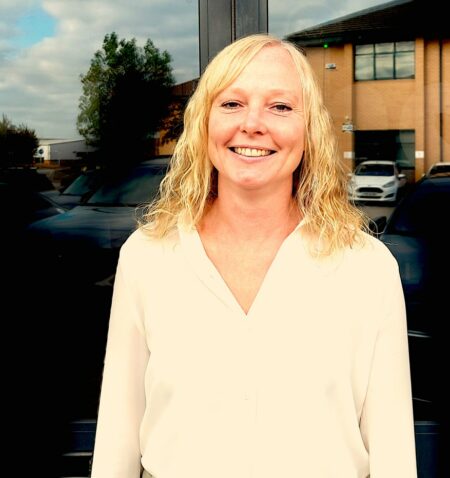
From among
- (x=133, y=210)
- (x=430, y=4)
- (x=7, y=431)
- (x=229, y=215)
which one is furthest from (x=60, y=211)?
(x=430, y=4)

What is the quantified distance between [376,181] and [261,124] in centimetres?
147

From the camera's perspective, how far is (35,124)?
2846mm

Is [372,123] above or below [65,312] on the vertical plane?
above

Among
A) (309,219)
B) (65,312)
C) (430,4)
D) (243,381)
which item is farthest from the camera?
(65,312)

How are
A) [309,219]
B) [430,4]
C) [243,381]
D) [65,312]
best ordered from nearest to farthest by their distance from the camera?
1. [243,381]
2. [309,219]
3. [430,4]
4. [65,312]

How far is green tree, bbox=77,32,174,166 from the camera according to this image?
2811 millimetres

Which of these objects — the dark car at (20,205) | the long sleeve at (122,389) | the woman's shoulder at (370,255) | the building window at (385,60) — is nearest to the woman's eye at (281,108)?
the woman's shoulder at (370,255)

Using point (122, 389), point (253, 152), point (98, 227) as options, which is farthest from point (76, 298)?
point (253, 152)

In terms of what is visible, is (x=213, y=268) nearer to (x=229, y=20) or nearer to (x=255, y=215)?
(x=255, y=215)

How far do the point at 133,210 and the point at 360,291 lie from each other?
61.9 inches

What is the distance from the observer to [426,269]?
9.25 ft

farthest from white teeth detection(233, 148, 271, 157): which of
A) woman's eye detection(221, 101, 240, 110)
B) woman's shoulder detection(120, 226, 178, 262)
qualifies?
woman's shoulder detection(120, 226, 178, 262)

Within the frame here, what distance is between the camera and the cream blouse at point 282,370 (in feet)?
4.77

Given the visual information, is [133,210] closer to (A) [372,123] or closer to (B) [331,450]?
(A) [372,123]
